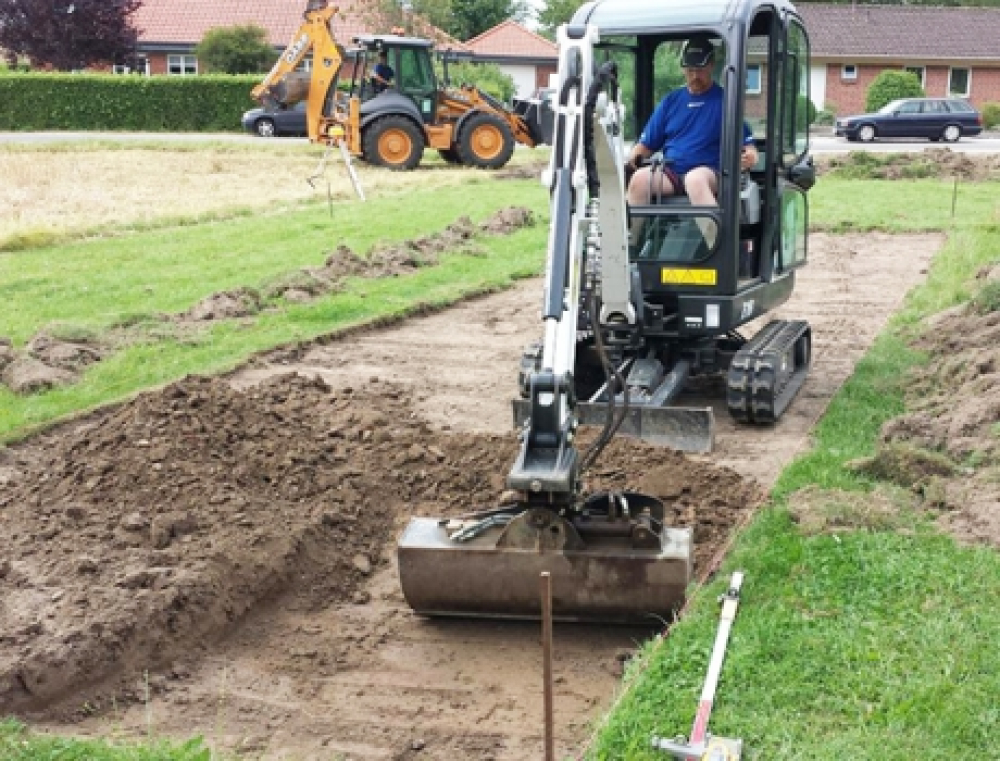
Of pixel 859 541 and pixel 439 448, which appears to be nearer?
pixel 859 541

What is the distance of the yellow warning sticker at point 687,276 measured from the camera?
812cm

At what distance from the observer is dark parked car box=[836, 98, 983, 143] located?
35469 mm

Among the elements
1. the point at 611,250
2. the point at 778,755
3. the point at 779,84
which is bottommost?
the point at 778,755

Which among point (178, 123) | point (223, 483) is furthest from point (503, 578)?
point (178, 123)

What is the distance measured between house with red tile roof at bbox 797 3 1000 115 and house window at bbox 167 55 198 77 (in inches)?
1025

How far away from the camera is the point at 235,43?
45.2m

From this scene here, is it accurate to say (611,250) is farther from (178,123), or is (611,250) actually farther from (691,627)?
(178,123)

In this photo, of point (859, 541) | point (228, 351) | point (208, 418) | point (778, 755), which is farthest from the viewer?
point (228, 351)

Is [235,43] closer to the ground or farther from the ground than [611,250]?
farther from the ground

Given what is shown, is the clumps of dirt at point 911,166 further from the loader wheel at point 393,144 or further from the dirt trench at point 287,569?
the dirt trench at point 287,569

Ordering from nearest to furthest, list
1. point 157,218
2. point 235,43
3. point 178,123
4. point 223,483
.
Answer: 1. point 223,483
2. point 157,218
3. point 178,123
4. point 235,43

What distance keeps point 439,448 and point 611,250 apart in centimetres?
155

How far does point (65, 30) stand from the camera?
4738 cm

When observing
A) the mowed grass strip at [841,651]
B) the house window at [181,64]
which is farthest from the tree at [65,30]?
the mowed grass strip at [841,651]
